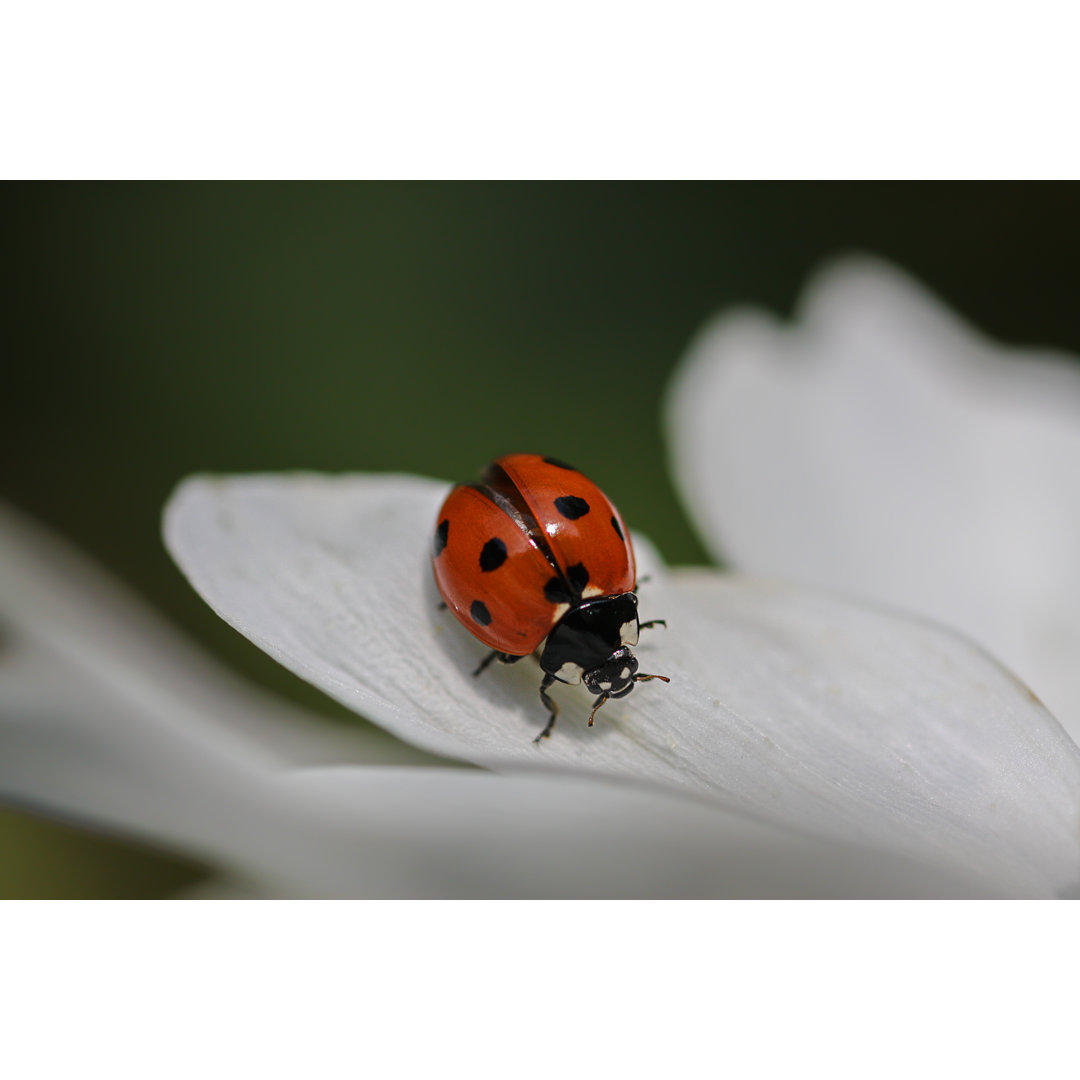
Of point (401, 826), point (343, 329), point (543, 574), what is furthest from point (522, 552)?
point (343, 329)

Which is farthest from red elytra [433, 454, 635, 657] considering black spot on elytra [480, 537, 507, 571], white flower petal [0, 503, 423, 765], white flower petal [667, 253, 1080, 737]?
white flower petal [667, 253, 1080, 737]

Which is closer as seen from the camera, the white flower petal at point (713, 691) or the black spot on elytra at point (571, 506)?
the white flower petal at point (713, 691)

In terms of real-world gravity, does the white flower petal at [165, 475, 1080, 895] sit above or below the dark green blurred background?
below

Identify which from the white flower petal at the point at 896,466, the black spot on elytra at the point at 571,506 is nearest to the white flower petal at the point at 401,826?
the black spot on elytra at the point at 571,506

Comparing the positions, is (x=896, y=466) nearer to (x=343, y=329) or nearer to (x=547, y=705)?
(x=547, y=705)

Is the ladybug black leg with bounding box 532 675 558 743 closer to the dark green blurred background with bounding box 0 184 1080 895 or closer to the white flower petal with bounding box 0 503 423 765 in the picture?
the white flower petal with bounding box 0 503 423 765

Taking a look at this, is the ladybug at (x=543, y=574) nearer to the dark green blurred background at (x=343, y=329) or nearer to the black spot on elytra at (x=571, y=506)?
the black spot on elytra at (x=571, y=506)

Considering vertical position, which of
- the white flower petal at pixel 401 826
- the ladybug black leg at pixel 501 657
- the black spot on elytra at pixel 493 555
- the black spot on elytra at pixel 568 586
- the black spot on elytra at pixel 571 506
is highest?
the black spot on elytra at pixel 571 506
